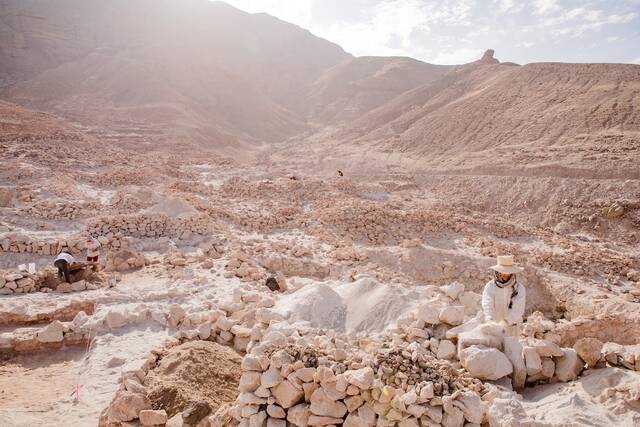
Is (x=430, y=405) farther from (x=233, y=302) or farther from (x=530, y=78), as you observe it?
(x=530, y=78)

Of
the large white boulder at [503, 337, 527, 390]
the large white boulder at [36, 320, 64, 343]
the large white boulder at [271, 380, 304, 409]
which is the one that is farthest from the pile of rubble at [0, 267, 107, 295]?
the large white boulder at [503, 337, 527, 390]

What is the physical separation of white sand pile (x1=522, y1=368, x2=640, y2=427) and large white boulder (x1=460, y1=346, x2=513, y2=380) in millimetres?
249

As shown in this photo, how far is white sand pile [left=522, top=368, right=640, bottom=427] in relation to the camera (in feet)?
9.04

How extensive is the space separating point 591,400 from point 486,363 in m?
0.69

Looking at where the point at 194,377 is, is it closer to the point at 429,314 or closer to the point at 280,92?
the point at 429,314

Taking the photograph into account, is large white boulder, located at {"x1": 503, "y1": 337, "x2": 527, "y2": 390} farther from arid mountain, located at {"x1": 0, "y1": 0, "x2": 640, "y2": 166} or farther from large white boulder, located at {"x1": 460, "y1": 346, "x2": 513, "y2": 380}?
arid mountain, located at {"x1": 0, "y1": 0, "x2": 640, "y2": 166}

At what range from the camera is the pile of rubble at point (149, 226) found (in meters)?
9.18

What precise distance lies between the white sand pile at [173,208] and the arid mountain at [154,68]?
16.9 m

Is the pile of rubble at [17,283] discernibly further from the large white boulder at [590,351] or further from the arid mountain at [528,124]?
the arid mountain at [528,124]

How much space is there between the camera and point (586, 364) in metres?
3.39

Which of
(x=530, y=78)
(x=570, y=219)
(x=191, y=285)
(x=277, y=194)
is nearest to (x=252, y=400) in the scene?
(x=191, y=285)

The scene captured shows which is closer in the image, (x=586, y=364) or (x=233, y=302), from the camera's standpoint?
(x=586, y=364)

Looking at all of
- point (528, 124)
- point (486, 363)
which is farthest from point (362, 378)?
point (528, 124)

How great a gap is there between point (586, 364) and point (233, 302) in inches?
162
